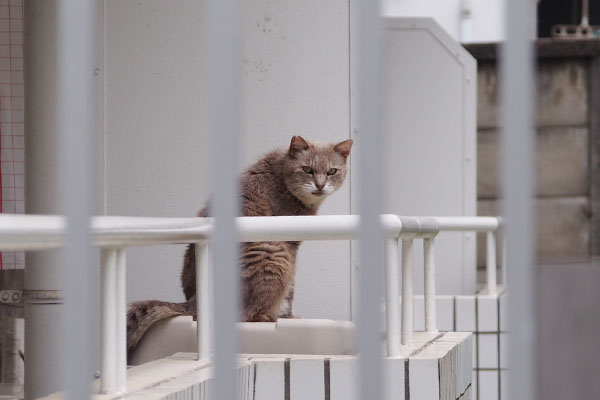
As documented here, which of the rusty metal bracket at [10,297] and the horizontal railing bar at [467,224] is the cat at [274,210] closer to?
the horizontal railing bar at [467,224]

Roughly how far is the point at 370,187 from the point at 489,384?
11.6 ft

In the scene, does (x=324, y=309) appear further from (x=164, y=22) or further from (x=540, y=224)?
(x=540, y=224)

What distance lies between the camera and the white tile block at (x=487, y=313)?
439 cm

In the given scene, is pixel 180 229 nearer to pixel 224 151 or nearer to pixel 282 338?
pixel 282 338

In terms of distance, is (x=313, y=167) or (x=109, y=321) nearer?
(x=109, y=321)

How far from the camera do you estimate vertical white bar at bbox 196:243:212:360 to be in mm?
2227

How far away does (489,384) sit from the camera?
4.26m

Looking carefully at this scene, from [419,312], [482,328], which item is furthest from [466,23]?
[482,328]

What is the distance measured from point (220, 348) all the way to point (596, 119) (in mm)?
6137

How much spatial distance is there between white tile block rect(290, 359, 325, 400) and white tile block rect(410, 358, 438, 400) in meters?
0.22

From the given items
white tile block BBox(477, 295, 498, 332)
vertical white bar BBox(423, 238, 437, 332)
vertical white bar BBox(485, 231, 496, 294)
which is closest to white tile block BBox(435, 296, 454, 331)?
white tile block BBox(477, 295, 498, 332)

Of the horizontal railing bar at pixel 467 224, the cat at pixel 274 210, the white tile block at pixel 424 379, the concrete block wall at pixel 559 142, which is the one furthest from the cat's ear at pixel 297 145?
the concrete block wall at pixel 559 142

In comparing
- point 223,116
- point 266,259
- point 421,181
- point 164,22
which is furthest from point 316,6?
point 223,116

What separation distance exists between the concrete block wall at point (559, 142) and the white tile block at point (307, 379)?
14.6ft
